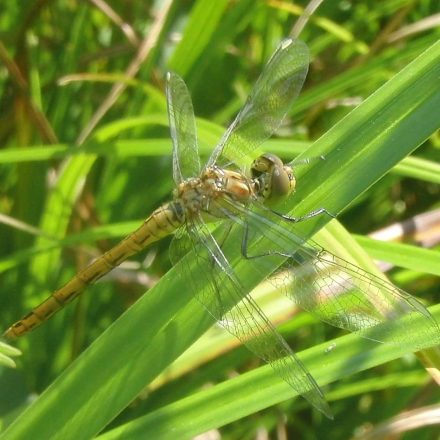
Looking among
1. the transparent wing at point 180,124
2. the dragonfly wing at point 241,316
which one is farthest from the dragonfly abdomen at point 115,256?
the dragonfly wing at point 241,316

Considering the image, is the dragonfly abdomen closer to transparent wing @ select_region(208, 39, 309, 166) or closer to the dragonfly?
the dragonfly

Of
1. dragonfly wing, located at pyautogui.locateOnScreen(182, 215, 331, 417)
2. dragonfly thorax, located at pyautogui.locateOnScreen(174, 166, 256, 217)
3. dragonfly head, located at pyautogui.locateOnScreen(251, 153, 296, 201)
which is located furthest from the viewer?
dragonfly thorax, located at pyautogui.locateOnScreen(174, 166, 256, 217)

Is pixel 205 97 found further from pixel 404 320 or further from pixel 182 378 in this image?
pixel 404 320

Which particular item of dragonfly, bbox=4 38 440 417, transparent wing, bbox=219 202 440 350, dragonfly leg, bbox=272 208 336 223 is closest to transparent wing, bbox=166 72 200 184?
dragonfly, bbox=4 38 440 417

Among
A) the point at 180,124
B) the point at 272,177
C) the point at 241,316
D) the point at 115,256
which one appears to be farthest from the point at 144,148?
the point at 241,316

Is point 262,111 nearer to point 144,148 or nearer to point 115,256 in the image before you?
point 144,148

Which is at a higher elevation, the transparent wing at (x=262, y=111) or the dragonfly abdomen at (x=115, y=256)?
the transparent wing at (x=262, y=111)

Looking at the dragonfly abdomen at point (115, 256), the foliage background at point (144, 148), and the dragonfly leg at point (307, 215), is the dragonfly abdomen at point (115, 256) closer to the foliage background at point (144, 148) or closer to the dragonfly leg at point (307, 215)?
the foliage background at point (144, 148)

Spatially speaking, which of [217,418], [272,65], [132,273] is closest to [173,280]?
[217,418]
